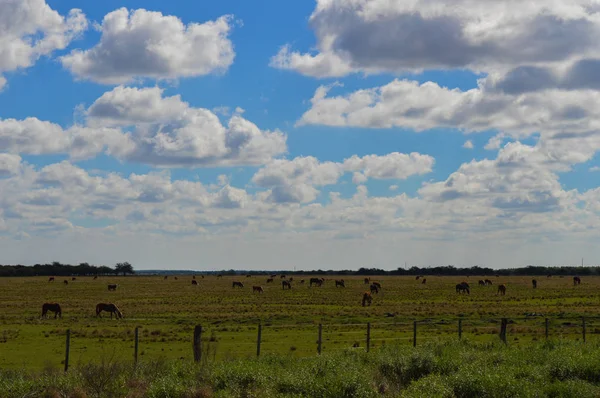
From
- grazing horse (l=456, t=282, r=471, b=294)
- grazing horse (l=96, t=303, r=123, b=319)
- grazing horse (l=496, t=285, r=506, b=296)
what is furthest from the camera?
grazing horse (l=456, t=282, r=471, b=294)

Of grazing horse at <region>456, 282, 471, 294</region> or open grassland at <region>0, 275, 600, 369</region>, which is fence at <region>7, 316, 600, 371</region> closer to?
open grassland at <region>0, 275, 600, 369</region>

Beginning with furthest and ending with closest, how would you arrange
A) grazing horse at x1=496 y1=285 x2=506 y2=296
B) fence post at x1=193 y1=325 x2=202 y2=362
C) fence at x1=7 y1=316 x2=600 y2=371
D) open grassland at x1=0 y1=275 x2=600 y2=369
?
grazing horse at x1=496 y1=285 x2=506 y2=296 → fence at x1=7 y1=316 x2=600 y2=371 → open grassland at x1=0 y1=275 x2=600 y2=369 → fence post at x1=193 y1=325 x2=202 y2=362

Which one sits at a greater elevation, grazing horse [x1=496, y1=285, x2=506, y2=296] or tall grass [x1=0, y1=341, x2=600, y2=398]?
grazing horse [x1=496, y1=285, x2=506, y2=296]

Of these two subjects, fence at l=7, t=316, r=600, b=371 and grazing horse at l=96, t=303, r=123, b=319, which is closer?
fence at l=7, t=316, r=600, b=371

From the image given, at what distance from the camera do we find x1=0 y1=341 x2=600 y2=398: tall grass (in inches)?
858

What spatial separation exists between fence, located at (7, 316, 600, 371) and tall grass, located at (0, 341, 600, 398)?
6.56 meters

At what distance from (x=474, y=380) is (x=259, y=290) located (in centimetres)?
6624

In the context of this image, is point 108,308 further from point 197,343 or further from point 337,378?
point 337,378

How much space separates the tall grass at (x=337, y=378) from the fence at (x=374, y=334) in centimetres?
656

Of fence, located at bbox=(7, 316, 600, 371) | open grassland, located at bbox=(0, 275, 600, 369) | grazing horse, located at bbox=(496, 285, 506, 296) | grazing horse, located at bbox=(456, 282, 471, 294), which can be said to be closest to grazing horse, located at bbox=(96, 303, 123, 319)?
open grassland, located at bbox=(0, 275, 600, 369)

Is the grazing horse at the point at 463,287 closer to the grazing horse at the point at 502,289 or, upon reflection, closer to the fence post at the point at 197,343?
the grazing horse at the point at 502,289

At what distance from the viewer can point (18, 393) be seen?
21.4 m

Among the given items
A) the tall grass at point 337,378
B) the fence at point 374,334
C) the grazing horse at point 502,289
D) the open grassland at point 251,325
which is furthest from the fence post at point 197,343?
the grazing horse at point 502,289

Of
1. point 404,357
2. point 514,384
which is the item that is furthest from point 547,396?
point 404,357
